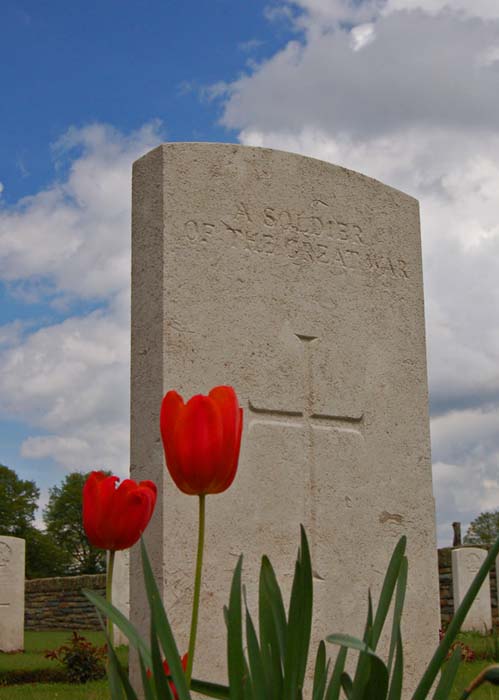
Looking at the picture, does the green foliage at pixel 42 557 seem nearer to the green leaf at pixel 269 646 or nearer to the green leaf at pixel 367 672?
the green leaf at pixel 269 646

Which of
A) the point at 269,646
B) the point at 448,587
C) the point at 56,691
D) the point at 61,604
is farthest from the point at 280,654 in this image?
the point at 61,604

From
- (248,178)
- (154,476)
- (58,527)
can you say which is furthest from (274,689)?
(58,527)

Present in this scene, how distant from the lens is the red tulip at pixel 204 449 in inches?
48.5

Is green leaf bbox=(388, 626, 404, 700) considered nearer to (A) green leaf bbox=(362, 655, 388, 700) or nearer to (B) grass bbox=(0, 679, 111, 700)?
(A) green leaf bbox=(362, 655, 388, 700)

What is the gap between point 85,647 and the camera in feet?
24.6

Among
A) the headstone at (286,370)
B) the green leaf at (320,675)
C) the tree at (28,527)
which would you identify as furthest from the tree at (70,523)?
the green leaf at (320,675)

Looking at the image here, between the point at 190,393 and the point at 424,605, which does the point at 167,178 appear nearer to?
the point at 190,393

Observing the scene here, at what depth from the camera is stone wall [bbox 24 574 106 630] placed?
48.1ft

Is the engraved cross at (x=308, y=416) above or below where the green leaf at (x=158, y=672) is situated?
above

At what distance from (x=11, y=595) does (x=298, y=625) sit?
1054 cm

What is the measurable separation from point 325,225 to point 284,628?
8.36 ft

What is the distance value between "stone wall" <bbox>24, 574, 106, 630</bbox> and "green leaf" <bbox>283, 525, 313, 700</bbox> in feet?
43.5

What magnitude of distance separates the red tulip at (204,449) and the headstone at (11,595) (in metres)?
10.3

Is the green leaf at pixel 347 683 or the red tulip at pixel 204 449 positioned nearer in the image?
the red tulip at pixel 204 449
